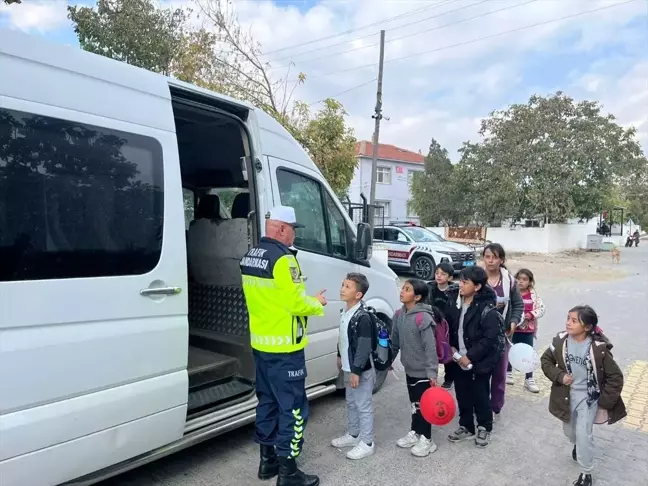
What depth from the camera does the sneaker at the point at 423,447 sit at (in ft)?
12.1

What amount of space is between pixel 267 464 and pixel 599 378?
7.51ft

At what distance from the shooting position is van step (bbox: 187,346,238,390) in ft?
12.1

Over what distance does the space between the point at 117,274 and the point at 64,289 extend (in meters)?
0.31

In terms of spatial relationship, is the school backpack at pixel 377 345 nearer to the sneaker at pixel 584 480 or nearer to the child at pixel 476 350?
the child at pixel 476 350

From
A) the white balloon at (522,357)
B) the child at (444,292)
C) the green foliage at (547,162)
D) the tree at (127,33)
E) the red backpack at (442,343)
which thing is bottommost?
the white balloon at (522,357)

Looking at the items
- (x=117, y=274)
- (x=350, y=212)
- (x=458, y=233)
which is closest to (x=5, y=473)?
(x=117, y=274)

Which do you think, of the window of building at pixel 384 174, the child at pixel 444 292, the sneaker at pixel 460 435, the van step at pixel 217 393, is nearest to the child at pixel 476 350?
the sneaker at pixel 460 435

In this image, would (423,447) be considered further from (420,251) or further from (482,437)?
(420,251)

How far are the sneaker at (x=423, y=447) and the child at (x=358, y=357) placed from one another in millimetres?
325

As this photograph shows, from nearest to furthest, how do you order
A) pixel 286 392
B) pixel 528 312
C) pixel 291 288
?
pixel 291 288, pixel 286 392, pixel 528 312

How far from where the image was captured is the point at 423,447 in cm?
371

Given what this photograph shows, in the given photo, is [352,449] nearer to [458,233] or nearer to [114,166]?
[114,166]

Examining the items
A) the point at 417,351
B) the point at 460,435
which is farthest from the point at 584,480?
the point at 417,351

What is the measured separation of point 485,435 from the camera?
153 inches
